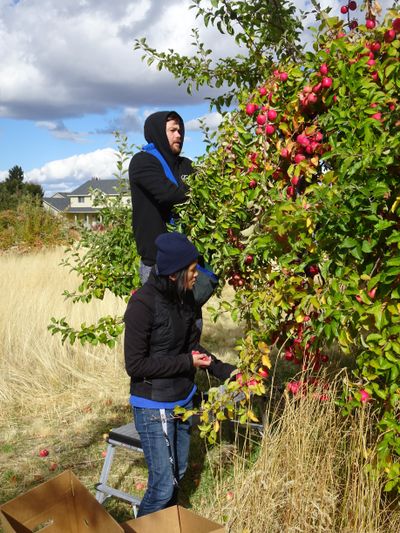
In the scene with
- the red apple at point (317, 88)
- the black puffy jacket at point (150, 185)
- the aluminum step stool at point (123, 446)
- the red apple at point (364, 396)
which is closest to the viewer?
the red apple at point (364, 396)

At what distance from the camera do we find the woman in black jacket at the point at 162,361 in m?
2.83

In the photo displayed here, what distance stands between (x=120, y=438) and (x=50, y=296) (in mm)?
4728

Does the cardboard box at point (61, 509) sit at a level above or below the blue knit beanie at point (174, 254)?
below

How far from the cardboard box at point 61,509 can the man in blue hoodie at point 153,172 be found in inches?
70.4

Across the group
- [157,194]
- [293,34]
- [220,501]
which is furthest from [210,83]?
[220,501]

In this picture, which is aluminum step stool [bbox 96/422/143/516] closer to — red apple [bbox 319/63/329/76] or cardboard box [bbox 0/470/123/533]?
cardboard box [bbox 0/470/123/533]

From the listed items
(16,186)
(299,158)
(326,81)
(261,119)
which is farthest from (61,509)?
(16,186)

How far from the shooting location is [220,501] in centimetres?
277

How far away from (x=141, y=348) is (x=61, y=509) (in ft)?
2.98

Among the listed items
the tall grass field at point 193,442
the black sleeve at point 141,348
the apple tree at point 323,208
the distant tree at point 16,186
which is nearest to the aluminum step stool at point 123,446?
the tall grass field at point 193,442

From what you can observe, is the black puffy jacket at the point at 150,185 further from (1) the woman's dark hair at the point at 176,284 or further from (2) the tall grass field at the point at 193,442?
(2) the tall grass field at the point at 193,442

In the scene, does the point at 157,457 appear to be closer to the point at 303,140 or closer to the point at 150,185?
the point at 150,185

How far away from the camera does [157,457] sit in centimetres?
288

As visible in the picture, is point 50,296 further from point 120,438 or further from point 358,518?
point 358,518
